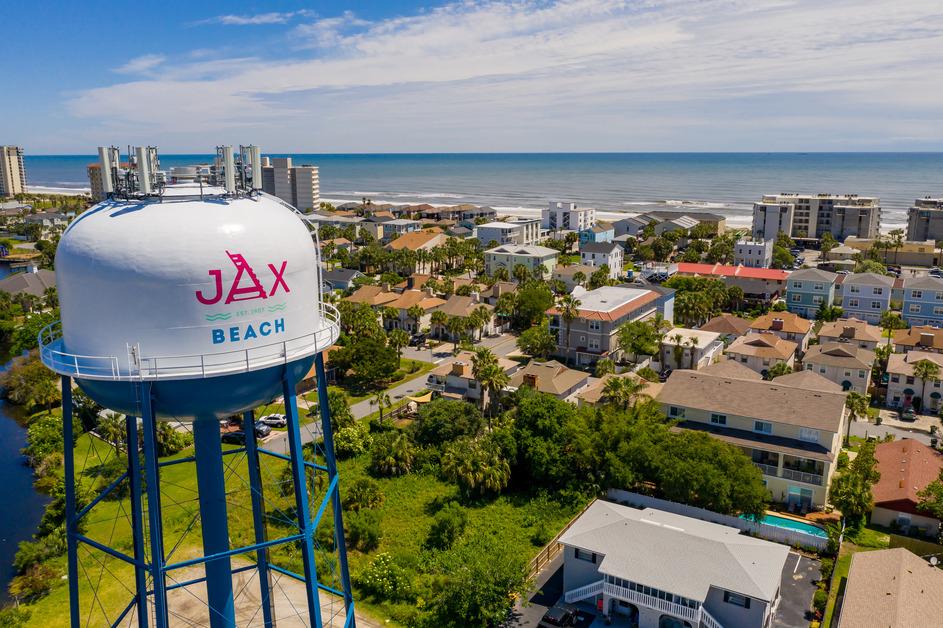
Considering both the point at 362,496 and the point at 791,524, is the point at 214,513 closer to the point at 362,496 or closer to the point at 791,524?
the point at 362,496

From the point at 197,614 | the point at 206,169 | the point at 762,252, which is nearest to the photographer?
the point at 206,169

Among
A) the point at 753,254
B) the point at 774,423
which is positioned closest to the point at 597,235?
the point at 753,254

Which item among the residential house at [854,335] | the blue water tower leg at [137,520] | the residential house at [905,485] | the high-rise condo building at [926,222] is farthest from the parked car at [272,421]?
the high-rise condo building at [926,222]

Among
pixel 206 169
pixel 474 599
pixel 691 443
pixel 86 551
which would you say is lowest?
pixel 86 551

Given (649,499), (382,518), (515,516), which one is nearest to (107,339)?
(382,518)

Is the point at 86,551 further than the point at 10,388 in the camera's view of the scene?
No

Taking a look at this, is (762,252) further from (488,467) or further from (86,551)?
(86,551)
